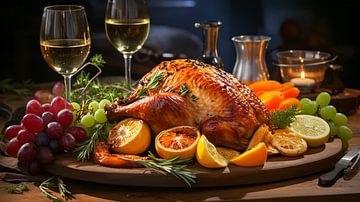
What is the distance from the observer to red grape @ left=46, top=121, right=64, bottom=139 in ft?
5.92

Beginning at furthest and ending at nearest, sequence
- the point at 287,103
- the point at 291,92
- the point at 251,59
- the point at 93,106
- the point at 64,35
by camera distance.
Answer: the point at 251,59
the point at 291,92
the point at 287,103
the point at 93,106
the point at 64,35

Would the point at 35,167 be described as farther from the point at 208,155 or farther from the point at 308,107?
the point at 308,107

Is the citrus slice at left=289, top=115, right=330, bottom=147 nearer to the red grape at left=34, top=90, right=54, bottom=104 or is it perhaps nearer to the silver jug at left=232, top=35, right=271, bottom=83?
the silver jug at left=232, top=35, right=271, bottom=83

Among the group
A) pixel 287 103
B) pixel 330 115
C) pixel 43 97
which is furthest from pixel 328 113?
pixel 43 97

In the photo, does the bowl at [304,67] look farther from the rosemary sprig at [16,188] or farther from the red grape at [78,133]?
the rosemary sprig at [16,188]

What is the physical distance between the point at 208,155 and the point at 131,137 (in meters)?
0.21

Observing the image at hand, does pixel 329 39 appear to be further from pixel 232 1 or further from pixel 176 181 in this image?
pixel 176 181

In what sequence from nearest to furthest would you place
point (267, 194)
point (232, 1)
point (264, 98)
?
point (267, 194) → point (264, 98) → point (232, 1)

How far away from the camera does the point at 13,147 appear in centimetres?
186

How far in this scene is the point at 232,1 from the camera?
4664 millimetres

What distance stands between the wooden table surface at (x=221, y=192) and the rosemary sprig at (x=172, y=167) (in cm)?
5

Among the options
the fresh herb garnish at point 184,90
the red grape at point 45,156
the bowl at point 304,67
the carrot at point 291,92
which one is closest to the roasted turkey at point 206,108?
the fresh herb garnish at point 184,90

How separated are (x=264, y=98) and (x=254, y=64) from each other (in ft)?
0.92

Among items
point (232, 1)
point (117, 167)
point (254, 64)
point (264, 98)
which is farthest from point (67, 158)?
point (232, 1)
